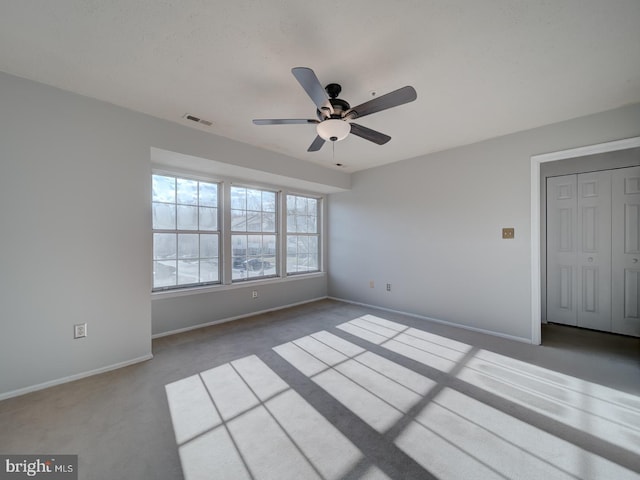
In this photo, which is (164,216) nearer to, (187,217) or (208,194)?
(187,217)

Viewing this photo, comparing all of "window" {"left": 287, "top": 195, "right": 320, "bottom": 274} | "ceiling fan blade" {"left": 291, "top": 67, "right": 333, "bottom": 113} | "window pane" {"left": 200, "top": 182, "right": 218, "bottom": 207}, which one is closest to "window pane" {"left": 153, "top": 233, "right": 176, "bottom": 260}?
"window pane" {"left": 200, "top": 182, "right": 218, "bottom": 207}

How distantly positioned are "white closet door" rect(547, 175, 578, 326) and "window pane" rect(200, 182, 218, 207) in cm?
508

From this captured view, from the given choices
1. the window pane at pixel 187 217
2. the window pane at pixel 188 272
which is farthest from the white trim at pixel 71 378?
the window pane at pixel 187 217

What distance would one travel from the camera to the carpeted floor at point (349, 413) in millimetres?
1475

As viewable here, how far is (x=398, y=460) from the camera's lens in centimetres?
150

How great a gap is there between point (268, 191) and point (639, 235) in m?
5.23

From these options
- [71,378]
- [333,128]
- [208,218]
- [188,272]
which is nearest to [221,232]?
[208,218]

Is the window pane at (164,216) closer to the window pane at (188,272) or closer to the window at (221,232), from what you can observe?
the window at (221,232)

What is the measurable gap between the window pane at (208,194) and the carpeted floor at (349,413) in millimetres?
2019

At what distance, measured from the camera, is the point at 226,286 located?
13.3 feet

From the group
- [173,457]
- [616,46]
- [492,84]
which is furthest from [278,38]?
[173,457]

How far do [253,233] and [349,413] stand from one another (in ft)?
10.6

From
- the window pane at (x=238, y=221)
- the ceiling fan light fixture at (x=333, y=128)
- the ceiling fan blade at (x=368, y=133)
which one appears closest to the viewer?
the ceiling fan light fixture at (x=333, y=128)

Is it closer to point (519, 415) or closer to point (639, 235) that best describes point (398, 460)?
point (519, 415)
